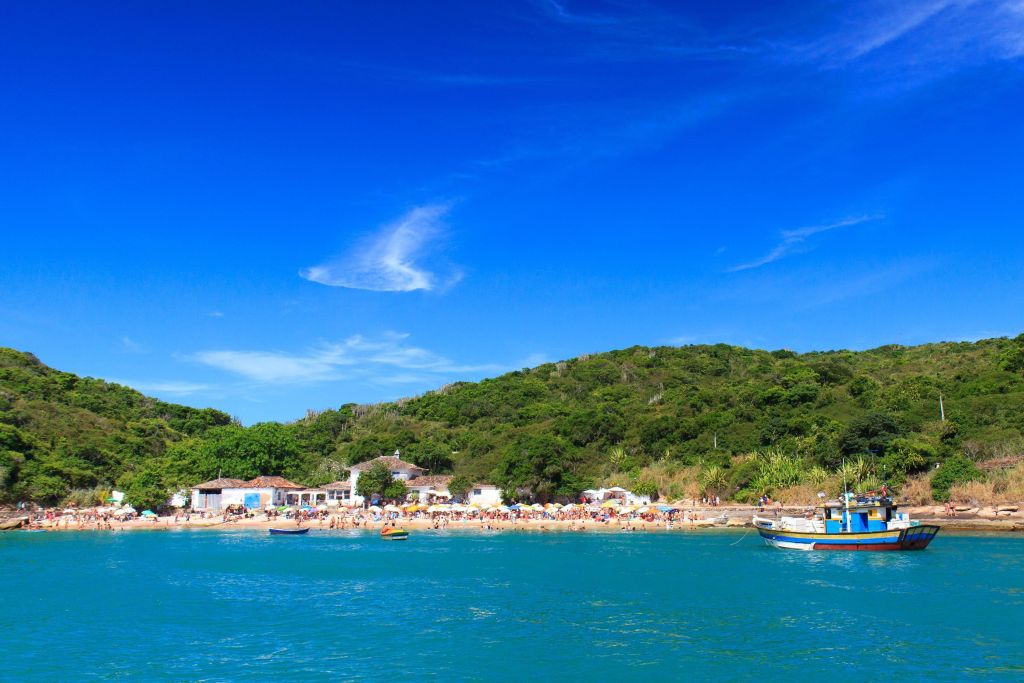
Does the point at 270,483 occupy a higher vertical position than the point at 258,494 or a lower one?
higher

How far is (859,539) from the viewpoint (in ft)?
139

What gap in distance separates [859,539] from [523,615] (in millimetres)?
24747

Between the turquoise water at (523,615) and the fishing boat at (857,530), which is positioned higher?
the fishing boat at (857,530)

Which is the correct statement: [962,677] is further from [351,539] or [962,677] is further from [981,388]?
[981,388]

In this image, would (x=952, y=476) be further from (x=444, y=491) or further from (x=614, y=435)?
(x=444, y=491)

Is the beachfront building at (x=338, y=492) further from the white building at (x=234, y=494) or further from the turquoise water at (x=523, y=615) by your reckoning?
the turquoise water at (x=523, y=615)

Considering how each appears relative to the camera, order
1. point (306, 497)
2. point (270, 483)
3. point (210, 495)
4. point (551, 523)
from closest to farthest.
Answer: point (551, 523) → point (210, 495) → point (270, 483) → point (306, 497)

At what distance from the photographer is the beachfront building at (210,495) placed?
246 ft

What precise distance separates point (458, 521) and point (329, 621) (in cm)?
4115

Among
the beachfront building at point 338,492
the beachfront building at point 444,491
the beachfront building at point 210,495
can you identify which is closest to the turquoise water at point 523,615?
the beachfront building at point 444,491

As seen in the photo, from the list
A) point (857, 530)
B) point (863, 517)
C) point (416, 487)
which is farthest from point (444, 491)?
point (863, 517)

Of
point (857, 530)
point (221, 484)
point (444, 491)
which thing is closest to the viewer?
point (857, 530)

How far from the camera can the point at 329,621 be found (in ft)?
84.6

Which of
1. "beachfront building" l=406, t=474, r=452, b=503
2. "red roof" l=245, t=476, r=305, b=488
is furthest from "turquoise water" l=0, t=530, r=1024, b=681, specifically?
"beachfront building" l=406, t=474, r=452, b=503
